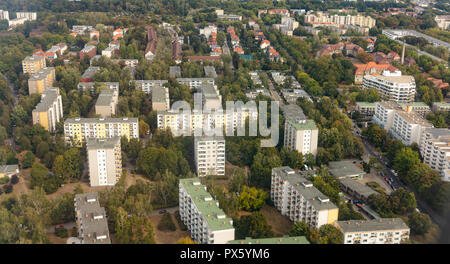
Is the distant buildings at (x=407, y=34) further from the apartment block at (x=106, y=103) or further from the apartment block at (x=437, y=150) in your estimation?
the apartment block at (x=106, y=103)

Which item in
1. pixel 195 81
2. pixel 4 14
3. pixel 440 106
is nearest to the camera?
pixel 440 106

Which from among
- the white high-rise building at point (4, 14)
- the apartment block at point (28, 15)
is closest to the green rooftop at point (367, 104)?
the apartment block at point (28, 15)

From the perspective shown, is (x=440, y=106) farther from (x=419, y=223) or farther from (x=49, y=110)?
(x=49, y=110)

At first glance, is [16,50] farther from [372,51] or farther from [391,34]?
[391,34]

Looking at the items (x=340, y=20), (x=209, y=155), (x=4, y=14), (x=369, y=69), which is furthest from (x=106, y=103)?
(x=340, y=20)

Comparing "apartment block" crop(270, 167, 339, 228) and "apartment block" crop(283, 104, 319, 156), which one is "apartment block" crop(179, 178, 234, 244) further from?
"apartment block" crop(283, 104, 319, 156)

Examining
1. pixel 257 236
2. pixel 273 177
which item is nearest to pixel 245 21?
pixel 273 177
